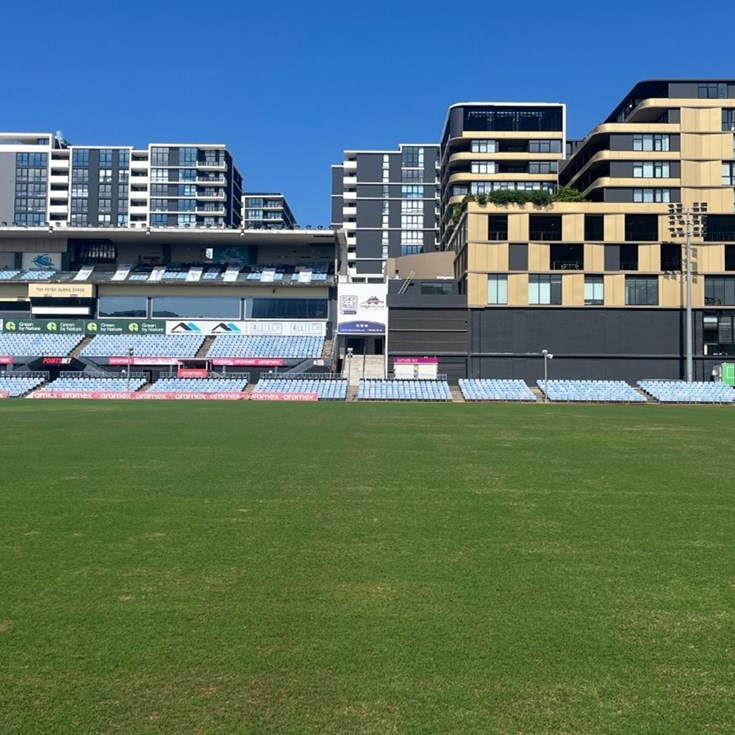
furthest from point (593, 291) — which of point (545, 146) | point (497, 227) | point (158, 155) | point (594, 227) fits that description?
point (158, 155)

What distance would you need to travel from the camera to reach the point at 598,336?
58344 mm

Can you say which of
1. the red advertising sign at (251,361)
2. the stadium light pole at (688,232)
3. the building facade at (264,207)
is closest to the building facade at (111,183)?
the building facade at (264,207)

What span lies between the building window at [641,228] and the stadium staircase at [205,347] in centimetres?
4037

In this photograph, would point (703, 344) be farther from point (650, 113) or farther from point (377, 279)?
point (377, 279)

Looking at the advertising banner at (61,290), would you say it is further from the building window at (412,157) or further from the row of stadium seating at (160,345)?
the building window at (412,157)

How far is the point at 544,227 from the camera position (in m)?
59.0

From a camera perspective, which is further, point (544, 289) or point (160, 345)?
point (160, 345)

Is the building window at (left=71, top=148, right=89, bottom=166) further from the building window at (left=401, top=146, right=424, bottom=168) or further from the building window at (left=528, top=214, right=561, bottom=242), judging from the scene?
the building window at (left=528, top=214, right=561, bottom=242)

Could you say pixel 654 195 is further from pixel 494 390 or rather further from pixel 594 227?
pixel 494 390

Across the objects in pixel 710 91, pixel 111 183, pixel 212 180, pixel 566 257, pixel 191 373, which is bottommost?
pixel 191 373

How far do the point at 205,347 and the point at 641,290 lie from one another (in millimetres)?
41312

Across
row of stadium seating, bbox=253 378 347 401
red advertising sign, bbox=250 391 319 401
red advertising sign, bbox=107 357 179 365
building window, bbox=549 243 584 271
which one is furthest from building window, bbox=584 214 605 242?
red advertising sign, bbox=107 357 179 365

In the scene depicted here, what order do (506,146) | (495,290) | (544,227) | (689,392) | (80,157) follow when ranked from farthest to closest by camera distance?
(80,157) → (506,146) → (495,290) → (544,227) → (689,392)

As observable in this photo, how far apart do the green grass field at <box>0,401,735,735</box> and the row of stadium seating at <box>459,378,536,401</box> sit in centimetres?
3560
